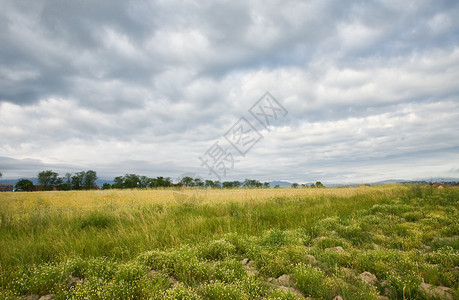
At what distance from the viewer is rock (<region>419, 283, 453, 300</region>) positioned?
3.33 meters

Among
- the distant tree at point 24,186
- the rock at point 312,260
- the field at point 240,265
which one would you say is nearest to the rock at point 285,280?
the field at point 240,265

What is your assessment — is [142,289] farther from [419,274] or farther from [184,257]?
[419,274]

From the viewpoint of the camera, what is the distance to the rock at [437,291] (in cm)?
333

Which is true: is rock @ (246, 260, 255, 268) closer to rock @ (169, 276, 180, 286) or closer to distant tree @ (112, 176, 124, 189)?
rock @ (169, 276, 180, 286)

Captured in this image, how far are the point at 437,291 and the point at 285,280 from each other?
2.47m

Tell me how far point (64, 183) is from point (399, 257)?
13567 cm

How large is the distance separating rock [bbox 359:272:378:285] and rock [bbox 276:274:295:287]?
133 cm

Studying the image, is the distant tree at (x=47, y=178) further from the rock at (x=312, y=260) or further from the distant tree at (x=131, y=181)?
the rock at (x=312, y=260)

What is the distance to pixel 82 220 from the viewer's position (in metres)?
8.74

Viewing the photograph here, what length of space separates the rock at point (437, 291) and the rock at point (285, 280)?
205 cm

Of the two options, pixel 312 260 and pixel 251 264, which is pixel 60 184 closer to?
pixel 251 264

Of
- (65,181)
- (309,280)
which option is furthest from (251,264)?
(65,181)

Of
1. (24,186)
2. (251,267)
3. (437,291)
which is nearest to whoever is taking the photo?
(437,291)

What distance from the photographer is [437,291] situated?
347 centimetres
